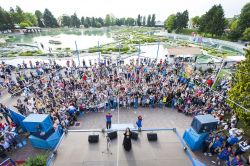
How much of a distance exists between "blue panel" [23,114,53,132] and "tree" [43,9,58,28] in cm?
10740

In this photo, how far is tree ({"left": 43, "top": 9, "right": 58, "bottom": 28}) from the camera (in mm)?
99625

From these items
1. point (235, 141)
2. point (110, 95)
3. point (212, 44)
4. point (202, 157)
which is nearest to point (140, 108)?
point (110, 95)

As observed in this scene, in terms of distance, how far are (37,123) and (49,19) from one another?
362 feet

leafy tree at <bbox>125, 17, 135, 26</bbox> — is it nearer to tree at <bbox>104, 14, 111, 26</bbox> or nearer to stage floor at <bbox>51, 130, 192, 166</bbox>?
tree at <bbox>104, 14, 111, 26</bbox>

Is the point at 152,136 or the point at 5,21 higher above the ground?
the point at 5,21

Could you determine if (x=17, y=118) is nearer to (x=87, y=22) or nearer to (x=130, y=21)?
(x=87, y=22)

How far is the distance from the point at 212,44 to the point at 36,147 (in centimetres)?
5506

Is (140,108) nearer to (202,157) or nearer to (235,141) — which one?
(202,157)

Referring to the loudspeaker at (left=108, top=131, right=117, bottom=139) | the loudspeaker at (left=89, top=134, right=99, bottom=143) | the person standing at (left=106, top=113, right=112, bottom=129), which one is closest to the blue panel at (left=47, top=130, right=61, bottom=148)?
the loudspeaker at (left=89, top=134, right=99, bottom=143)

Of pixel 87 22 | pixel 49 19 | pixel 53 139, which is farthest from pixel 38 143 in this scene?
pixel 87 22

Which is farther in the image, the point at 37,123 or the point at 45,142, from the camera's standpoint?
the point at 45,142

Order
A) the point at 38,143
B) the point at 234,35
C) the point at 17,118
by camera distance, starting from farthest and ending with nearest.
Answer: the point at 234,35 < the point at 17,118 < the point at 38,143

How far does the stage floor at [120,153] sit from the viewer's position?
9.22 metres

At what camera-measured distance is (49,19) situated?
10244 centimetres
